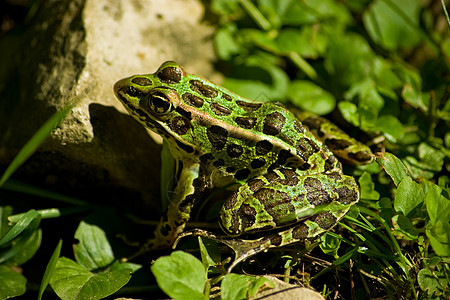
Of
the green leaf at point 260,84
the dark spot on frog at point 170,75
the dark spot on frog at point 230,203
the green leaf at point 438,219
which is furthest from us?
the green leaf at point 260,84

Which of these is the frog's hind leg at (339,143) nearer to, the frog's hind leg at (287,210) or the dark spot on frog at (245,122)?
the frog's hind leg at (287,210)

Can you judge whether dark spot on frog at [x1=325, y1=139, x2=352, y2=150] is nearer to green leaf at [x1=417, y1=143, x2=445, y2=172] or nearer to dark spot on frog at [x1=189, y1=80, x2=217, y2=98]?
green leaf at [x1=417, y1=143, x2=445, y2=172]

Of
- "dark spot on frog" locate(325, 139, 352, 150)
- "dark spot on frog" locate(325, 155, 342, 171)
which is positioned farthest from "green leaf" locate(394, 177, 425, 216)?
"dark spot on frog" locate(325, 139, 352, 150)

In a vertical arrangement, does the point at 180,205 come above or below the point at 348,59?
below

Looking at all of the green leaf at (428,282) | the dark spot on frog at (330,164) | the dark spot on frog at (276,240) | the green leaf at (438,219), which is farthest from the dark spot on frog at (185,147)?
the green leaf at (428,282)

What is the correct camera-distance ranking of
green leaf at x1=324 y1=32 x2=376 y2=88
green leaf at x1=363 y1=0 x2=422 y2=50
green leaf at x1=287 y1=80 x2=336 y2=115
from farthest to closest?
green leaf at x1=363 y1=0 x2=422 y2=50 → green leaf at x1=324 y1=32 x2=376 y2=88 → green leaf at x1=287 y1=80 x2=336 y2=115

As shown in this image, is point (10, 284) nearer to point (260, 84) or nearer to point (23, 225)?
point (23, 225)

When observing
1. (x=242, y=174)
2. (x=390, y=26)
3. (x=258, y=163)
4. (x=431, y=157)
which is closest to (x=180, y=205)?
(x=242, y=174)
